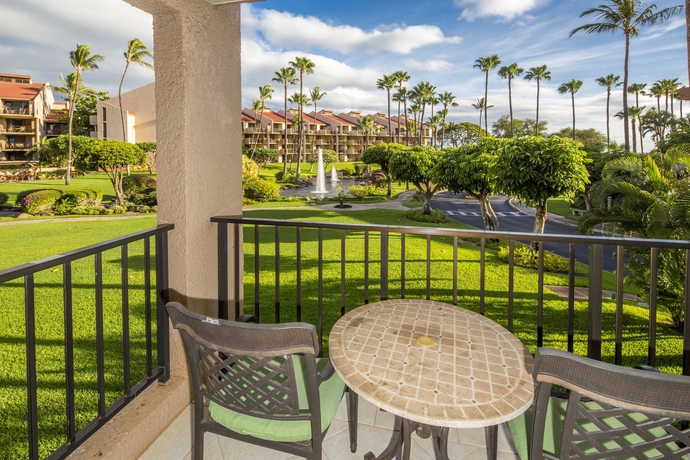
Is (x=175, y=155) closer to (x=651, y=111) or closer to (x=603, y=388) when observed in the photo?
(x=603, y=388)

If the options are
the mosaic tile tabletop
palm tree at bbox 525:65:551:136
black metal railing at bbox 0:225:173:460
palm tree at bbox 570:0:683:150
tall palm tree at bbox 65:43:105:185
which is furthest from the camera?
palm tree at bbox 525:65:551:136

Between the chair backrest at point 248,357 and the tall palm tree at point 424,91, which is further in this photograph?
the tall palm tree at point 424,91

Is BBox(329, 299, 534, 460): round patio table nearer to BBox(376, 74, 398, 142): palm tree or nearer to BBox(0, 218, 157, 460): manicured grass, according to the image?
BBox(0, 218, 157, 460): manicured grass

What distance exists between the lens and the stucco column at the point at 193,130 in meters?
1.89

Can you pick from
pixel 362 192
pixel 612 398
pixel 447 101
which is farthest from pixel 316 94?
pixel 612 398

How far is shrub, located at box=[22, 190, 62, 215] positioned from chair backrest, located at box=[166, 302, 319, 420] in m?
16.7

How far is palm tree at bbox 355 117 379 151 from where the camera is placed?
54781 millimetres

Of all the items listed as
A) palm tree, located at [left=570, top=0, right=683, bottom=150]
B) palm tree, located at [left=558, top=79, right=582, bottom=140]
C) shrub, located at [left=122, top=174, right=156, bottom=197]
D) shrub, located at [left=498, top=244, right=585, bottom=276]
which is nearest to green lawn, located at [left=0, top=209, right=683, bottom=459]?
shrub, located at [left=498, top=244, right=585, bottom=276]

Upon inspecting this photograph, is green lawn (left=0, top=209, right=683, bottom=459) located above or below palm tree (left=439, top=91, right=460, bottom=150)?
below

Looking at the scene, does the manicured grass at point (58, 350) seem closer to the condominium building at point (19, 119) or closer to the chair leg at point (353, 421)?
the chair leg at point (353, 421)

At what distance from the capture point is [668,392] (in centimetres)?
74

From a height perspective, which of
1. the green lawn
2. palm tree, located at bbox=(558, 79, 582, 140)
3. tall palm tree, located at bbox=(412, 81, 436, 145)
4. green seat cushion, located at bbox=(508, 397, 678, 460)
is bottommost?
the green lawn

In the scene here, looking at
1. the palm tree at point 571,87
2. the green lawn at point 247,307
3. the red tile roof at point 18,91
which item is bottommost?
the green lawn at point 247,307

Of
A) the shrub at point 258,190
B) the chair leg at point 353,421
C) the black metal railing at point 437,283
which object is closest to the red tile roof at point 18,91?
the shrub at point 258,190
